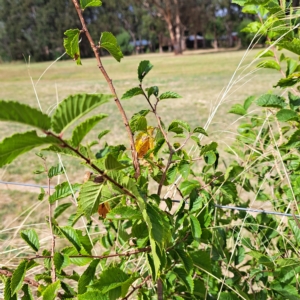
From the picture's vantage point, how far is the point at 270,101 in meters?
0.82

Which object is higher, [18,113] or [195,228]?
[18,113]

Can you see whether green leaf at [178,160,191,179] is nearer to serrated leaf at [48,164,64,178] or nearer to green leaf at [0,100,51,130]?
serrated leaf at [48,164,64,178]

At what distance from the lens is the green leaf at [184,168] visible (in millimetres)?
655

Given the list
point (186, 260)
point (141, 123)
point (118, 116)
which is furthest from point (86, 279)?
point (118, 116)

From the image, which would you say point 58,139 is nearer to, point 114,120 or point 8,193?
point 8,193

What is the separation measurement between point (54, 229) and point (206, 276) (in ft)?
1.14

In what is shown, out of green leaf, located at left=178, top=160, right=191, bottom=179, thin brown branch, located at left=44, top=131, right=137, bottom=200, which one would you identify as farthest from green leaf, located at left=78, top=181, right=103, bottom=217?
green leaf, located at left=178, top=160, right=191, bottom=179

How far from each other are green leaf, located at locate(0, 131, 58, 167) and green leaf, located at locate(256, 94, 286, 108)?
0.59 m

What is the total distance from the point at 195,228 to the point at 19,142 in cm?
41

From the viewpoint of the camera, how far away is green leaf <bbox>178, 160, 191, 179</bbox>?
65 centimetres

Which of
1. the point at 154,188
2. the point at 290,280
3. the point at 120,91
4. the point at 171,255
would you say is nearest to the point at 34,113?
the point at 171,255

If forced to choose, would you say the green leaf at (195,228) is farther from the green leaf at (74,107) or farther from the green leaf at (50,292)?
the green leaf at (74,107)

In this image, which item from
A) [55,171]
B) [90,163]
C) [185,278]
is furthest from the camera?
[55,171]

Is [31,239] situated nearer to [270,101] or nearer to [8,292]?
[8,292]
